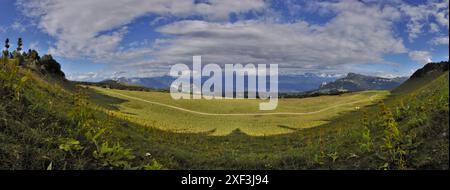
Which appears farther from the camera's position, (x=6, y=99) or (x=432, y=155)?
(x=6, y=99)

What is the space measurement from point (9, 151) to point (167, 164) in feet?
13.8

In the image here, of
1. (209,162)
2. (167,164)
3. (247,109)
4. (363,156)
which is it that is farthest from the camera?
(247,109)

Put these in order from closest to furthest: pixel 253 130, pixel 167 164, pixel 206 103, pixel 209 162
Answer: pixel 167 164 → pixel 209 162 → pixel 253 130 → pixel 206 103

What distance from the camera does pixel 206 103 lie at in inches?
2095
